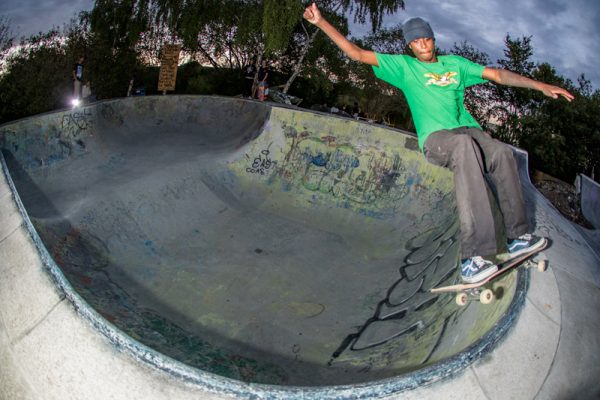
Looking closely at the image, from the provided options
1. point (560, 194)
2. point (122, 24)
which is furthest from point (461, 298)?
point (122, 24)

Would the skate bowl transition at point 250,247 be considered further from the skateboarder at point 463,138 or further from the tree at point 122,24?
the tree at point 122,24

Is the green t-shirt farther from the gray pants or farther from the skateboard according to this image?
the skateboard

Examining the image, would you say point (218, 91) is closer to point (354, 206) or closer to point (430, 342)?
point (354, 206)

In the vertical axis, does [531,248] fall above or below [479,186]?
below

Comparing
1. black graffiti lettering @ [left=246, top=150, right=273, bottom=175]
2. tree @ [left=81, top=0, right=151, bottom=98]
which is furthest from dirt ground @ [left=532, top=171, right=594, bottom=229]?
tree @ [left=81, top=0, right=151, bottom=98]

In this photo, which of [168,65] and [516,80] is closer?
[516,80]

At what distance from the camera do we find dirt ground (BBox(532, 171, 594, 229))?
979 cm

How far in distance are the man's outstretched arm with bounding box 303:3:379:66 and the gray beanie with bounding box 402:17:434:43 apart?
1.17 ft

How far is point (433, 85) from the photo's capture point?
12.5ft

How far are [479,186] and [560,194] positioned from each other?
31.4 feet

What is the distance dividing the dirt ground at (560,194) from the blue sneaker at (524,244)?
6944 mm

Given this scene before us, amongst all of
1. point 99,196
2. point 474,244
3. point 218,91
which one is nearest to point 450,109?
point 474,244

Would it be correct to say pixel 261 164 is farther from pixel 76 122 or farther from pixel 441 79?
pixel 441 79

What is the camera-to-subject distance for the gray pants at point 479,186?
3.33 m
